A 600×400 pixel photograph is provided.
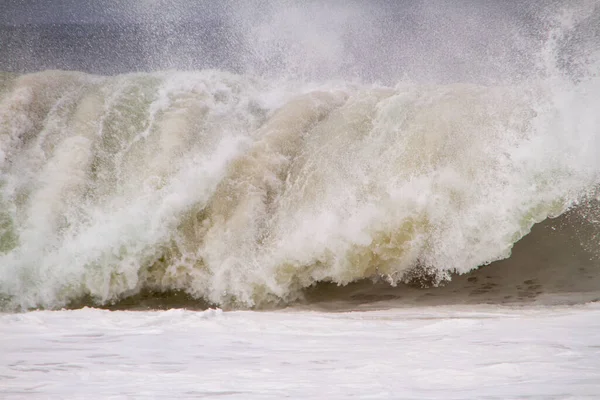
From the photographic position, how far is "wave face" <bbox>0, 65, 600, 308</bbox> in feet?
8.10

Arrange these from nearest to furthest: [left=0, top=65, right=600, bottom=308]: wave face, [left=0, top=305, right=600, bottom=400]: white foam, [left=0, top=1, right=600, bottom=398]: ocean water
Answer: [left=0, top=305, right=600, bottom=400]: white foam → [left=0, top=1, right=600, bottom=398]: ocean water → [left=0, top=65, right=600, bottom=308]: wave face

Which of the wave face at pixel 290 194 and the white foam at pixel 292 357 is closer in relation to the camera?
the white foam at pixel 292 357

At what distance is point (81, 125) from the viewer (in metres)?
3.15

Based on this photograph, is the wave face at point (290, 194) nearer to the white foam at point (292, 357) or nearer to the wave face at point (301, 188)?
the wave face at point (301, 188)

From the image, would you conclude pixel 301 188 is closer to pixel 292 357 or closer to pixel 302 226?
pixel 302 226

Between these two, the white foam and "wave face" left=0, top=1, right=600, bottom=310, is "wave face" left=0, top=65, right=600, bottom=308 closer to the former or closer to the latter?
"wave face" left=0, top=1, right=600, bottom=310

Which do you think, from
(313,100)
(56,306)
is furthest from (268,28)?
(56,306)

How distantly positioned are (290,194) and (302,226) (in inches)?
8.6

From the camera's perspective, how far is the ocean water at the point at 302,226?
51.5 inches

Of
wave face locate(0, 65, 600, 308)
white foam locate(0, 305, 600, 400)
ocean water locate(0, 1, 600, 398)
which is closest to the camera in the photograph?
white foam locate(0, 305, 600, 400)

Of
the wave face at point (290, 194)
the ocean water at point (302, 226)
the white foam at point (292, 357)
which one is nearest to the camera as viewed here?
the white foam at point (292, 357)

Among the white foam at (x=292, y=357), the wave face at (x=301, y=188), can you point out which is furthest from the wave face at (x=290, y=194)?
the white foam at (x=292, y=357)

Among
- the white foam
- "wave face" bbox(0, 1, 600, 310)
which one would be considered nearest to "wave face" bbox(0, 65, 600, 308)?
"wave face" bbox(0, 1, 600, 310)

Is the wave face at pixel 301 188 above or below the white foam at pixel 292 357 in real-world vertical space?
above
